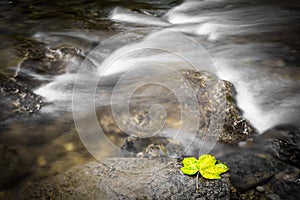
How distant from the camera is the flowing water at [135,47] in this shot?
322 centimetres

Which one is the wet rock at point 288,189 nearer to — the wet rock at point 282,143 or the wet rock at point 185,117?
the wet rock at point 282,143

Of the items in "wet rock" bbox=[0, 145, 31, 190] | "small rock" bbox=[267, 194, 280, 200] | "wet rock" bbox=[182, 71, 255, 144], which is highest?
"wet rock" bbox=[182, 71, 255, 144]

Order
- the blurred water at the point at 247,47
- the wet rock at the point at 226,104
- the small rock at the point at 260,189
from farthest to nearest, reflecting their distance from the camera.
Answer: the blurred water at the point at 247,47 < the wet rock at the point at 226,104 < the small rock at the point at 260,189

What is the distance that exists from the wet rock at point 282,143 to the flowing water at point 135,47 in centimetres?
15

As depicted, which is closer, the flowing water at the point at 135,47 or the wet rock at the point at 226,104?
the wet rock at the point at 226,104

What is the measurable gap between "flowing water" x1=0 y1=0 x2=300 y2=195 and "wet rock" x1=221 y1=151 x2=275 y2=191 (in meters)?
0.65

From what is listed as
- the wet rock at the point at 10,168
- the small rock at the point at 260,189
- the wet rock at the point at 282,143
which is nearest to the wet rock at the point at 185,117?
the wet rock at the point at 282,143

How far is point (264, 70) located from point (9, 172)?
4096 mm

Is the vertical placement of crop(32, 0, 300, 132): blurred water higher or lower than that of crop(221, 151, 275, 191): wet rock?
higher

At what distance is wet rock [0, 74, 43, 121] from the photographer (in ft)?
11.5

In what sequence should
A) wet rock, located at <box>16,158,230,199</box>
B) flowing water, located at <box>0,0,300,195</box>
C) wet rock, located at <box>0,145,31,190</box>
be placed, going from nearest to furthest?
wet rock, located at <box>16,158,230,199</box>, wet rock, located at <box>0,145,31,190</box>, flowing water, located at <box>0,0,300,195</box>

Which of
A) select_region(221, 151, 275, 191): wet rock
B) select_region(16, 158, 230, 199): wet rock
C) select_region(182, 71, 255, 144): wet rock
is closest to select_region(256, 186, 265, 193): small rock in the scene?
select_region(221, 151, 275, 191): wet rock

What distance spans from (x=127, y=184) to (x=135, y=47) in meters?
4.07

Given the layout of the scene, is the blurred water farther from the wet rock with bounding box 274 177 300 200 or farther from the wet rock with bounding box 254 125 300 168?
the wet rock with bounding box 274 177 300 200
